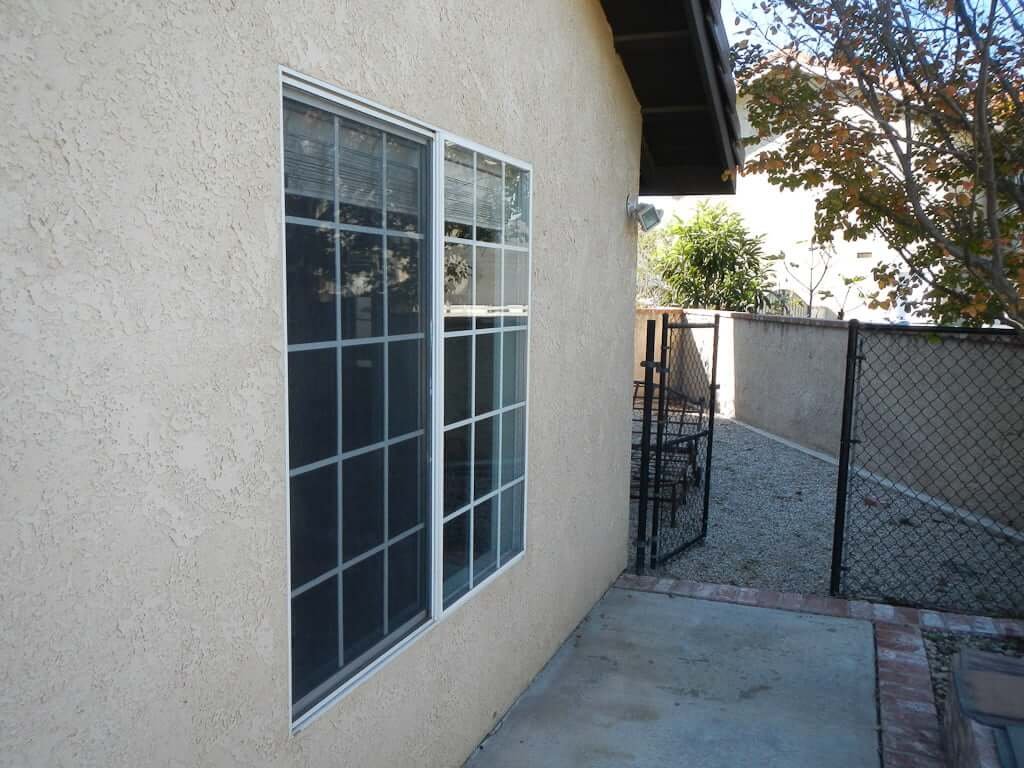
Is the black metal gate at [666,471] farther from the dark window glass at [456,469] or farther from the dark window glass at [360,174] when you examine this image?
the dark window glass at [360,174]

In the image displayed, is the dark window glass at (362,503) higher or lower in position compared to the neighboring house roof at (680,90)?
lower

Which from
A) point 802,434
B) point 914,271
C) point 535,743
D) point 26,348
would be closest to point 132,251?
point 26,348

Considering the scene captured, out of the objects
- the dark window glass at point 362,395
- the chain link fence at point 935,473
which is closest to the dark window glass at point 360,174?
the dark window glass at point 362,395

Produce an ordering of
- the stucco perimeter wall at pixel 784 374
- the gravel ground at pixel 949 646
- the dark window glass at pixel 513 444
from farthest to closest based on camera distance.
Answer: the stucco perimeter wall at pixel 784 374, the gravel ground at pixel 949 646, the dark window glass at pixel 513 444

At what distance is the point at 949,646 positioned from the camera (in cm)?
562

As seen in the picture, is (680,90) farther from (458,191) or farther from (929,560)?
(929,560)

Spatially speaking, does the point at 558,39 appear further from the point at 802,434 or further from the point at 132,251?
the point at 802,434

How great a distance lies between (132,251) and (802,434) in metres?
11.8

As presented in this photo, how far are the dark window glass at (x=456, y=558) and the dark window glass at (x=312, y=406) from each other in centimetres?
100

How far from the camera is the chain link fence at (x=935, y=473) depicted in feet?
21.9

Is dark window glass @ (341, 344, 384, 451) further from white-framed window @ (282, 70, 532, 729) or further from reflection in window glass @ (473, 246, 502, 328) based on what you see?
reflection in window glass @ (473, 246, 502, 328)

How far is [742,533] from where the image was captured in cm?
829

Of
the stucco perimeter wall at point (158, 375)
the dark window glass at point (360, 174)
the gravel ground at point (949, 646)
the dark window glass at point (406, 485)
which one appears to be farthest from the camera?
Answer: the gravel ground at point (949, 646)

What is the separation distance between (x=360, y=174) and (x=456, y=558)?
1.76 m
